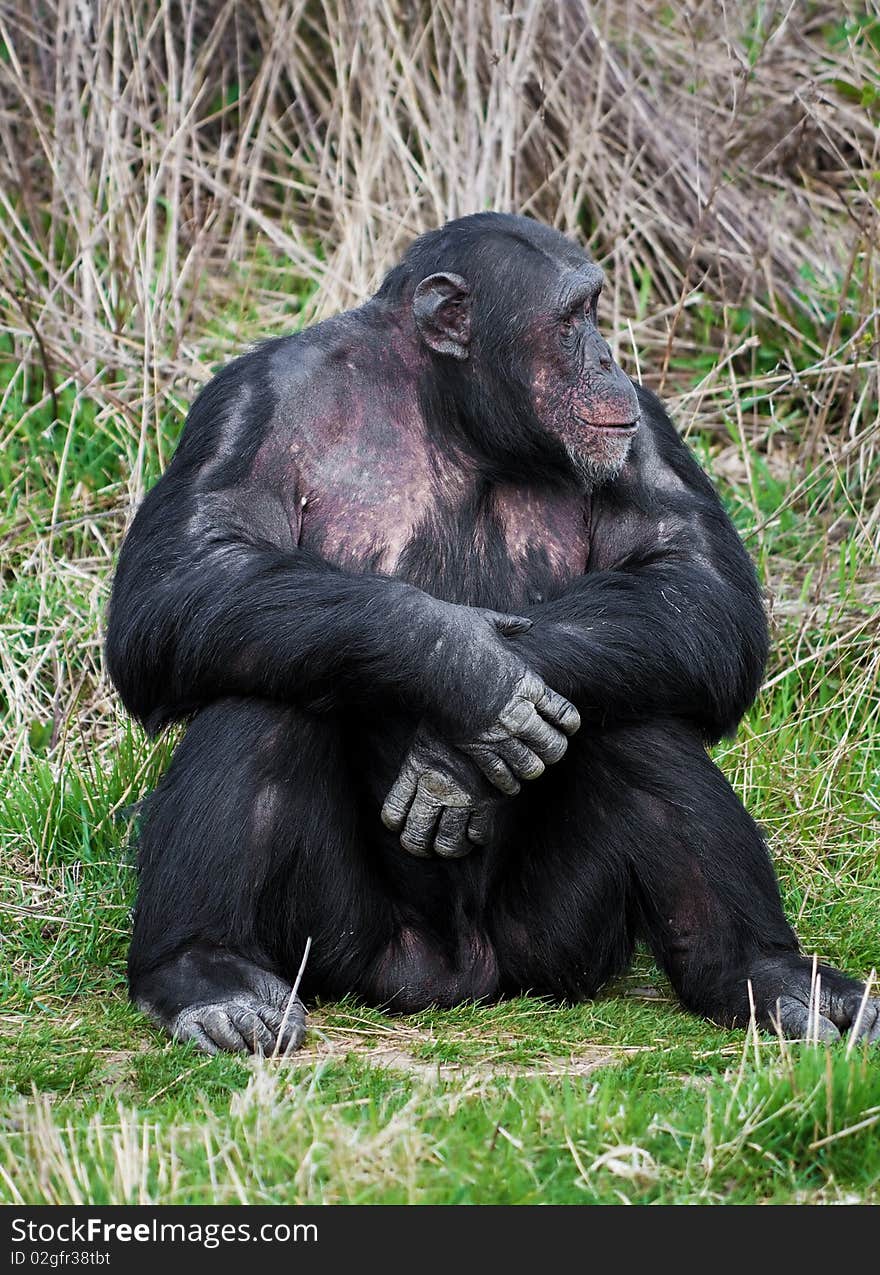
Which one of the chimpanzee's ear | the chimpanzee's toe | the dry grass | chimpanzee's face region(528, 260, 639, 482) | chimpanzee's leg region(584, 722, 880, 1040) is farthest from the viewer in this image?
the dry grass

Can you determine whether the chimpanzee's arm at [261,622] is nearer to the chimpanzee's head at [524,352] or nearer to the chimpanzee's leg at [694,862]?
the chimpanzee's leg at [694,862]

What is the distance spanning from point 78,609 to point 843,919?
2.56 meters

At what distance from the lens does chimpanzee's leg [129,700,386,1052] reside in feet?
12.8

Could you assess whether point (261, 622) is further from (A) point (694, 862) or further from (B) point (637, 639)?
(A) point (694, 862)

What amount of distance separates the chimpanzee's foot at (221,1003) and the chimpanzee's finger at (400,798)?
16.2 inches

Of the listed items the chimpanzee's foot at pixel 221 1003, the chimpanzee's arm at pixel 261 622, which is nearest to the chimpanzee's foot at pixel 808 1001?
the chimpanzee's arm at pixel 261 622

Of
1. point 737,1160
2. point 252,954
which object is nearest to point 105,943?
point 252,954

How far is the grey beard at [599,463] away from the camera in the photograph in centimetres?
417

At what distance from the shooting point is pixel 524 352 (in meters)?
4.28

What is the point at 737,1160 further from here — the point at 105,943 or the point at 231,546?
the point at 105,943

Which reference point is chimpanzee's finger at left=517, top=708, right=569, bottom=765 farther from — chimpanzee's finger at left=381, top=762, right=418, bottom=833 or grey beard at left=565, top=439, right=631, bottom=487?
grey beard at left=565, top=439, right=631, bottom=487

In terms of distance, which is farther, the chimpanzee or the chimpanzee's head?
the chimpanzee's head

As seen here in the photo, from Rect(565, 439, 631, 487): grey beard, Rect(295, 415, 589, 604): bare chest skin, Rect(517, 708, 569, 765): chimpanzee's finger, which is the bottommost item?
Rect(517, 708, 569, 765): chimpanzee's finger

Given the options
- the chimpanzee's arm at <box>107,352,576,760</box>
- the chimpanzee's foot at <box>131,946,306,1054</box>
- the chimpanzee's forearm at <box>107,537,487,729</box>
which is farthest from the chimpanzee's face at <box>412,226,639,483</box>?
the chimpanzee's foot at <box>131,946,306,1054</box>
